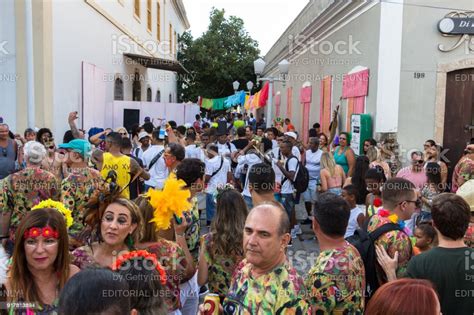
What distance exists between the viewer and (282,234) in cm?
258

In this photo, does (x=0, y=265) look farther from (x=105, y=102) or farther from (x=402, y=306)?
(x=105, y=102)

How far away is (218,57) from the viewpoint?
36719 millimetres

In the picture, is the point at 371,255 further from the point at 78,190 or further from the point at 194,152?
the point at 194,152

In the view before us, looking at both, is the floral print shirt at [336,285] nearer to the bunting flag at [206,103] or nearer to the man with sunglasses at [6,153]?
the man with sunglasses at [6,153]

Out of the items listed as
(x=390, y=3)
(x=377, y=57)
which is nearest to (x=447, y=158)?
(x=377, y=57)

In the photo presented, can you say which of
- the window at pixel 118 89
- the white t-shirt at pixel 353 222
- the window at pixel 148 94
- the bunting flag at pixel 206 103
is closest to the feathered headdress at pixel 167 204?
the white t-shirt at pixel 353 222

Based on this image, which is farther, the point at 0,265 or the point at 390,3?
the point at 390,3

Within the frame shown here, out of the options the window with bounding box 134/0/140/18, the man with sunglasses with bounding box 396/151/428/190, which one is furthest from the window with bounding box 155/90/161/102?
the man with sunglasses with bounding box 396/151/428/190

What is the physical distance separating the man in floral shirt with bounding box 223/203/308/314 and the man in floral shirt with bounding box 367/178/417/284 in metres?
1.20

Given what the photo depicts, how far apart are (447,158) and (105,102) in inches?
424

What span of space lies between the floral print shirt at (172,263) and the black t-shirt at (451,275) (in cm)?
159

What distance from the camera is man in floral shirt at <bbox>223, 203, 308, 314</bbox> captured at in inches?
91.7

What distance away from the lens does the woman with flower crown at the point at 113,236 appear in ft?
10.9

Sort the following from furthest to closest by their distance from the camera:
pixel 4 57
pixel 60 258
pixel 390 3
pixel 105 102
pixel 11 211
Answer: pixel 105 102 → pixel 4 57 → pixel 390 3 → pixel 11 211 → pixel 60 258
